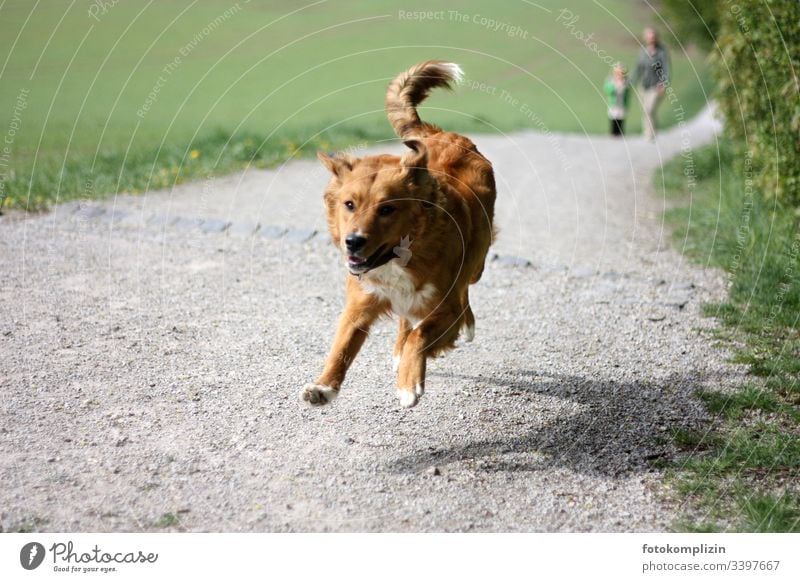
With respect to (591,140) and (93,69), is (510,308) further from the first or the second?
(591,140)

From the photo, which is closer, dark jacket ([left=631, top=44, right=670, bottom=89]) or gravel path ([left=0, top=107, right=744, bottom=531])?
gravel path ([left=0, top=107, right=744, bottom=531])

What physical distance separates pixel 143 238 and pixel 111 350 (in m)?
3.47

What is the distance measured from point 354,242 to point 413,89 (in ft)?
7.03

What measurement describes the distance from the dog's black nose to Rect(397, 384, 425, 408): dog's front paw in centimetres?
90

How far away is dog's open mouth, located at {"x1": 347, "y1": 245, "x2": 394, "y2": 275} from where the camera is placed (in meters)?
4.92

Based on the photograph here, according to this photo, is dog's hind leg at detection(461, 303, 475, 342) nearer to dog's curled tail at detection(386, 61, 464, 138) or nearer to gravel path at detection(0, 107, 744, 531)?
gravel path at detection(0, 107, 744, 531)

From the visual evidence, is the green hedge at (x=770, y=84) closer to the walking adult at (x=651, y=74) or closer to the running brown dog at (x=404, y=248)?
the running brown dog at (x=404, y=248)

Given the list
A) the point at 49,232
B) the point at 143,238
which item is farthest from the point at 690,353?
the point at 49,232

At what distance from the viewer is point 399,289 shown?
543 centimetres

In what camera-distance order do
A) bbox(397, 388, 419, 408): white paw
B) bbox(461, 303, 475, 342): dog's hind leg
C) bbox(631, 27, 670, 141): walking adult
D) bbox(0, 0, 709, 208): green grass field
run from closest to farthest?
1. bbox(397, 388, 419, 408): white paw
2. bbox(461, 303, 475, 342): dog's hind leg
3. bbox(0, 0, 709, 208): green grass field
4. bbox(631, 27, 670, 141): walking adult

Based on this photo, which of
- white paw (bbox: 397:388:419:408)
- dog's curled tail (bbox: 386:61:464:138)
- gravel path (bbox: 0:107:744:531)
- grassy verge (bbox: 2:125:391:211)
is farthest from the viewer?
grassy verge (bbox: 2:125:391:211)

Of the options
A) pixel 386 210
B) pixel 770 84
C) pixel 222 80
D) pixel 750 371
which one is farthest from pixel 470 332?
pixel 222 80

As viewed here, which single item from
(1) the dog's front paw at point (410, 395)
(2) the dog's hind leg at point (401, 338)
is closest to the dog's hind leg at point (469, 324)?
(2) the dog's hind leg at point (401, 338)

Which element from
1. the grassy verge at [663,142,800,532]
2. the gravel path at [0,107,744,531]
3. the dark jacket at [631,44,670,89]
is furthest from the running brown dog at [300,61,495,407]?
the dark jacket at [631,44,670,89]
